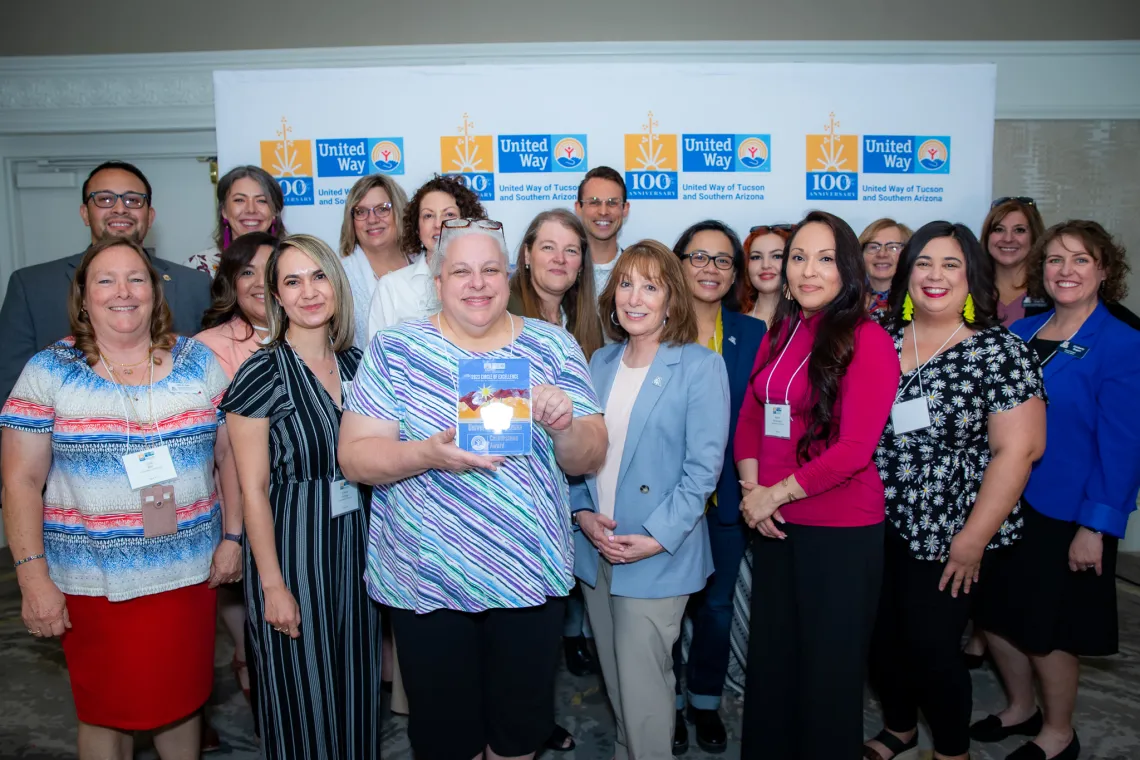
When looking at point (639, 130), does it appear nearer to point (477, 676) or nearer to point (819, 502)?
point (819, 502)

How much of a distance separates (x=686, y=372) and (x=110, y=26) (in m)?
5.31

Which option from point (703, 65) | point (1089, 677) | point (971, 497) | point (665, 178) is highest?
point (703, 65)

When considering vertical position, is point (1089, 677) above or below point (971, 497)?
below

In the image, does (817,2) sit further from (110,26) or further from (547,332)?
(110,26)

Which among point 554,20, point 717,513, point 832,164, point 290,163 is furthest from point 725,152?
point 290,163

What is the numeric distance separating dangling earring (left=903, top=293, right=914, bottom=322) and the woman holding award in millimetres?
1132

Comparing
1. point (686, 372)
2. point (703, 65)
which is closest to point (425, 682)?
point (686, 372)

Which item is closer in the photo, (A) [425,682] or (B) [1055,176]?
(A) [425,682]

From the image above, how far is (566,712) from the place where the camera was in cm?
290

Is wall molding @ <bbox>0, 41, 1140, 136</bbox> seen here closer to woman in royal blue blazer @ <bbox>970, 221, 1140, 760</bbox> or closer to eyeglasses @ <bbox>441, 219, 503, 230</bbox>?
woman in royal blue blazer @ <bbox>970, 221, 1140, 760</bbox>

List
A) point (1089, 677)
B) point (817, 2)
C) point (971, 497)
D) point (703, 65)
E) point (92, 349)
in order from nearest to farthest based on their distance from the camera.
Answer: point (92, 349) < point (971, 497) < point (1089, 677) < point (703, 65) < point (817, 2)

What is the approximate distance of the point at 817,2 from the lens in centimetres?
505

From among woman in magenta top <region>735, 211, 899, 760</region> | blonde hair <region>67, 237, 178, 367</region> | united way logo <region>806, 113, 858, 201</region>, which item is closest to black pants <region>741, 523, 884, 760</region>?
woman in magenta top <region>735, 211, 899, 760</region>

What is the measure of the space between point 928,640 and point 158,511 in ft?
7.50
